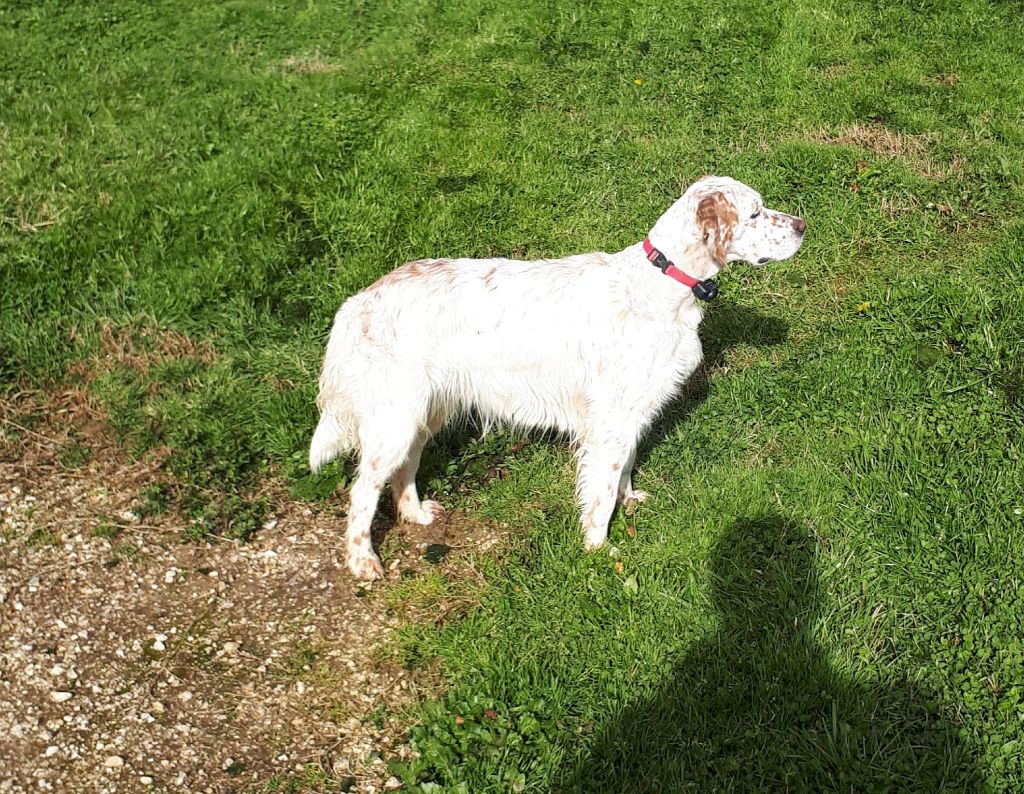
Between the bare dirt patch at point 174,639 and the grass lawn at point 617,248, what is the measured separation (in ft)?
0.73

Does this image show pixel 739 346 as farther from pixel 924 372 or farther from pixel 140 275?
pixel 140 275

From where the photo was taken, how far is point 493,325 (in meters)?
4.55

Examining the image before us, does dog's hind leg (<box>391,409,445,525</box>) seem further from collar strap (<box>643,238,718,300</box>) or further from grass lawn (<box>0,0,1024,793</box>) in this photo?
Answer: collar strap (<box>643,238,718,300</box>)

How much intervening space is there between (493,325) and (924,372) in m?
2.49

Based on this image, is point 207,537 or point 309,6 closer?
point 207,537

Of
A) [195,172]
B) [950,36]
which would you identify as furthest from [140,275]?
[950,36]

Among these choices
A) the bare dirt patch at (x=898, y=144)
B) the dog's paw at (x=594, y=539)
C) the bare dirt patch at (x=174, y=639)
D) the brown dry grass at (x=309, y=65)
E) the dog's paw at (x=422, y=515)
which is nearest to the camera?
the bare dirt patch at (x=174, y=639)

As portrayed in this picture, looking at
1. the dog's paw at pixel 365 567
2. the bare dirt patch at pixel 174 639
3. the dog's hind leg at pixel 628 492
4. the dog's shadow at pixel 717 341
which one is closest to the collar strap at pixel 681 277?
the dog's hind leg at pixel 628 492

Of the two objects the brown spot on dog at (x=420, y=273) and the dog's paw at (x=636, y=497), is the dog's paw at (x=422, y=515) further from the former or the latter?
the brown spot on dog at (x=420, y=273)

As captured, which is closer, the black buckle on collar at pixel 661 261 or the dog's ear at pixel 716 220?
the dog's ear at pixel 716 220

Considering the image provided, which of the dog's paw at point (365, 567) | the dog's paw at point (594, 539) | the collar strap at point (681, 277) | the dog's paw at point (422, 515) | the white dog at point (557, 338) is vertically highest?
the collar strap at point (681, 277)

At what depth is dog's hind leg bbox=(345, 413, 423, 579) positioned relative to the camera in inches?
180

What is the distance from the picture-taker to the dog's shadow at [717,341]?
5.44m

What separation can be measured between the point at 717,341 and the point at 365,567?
2607 millimetres
